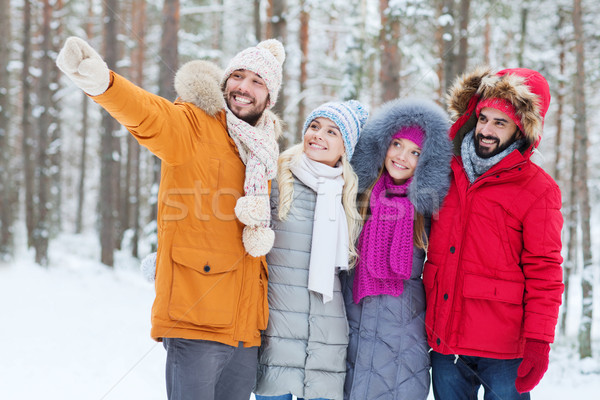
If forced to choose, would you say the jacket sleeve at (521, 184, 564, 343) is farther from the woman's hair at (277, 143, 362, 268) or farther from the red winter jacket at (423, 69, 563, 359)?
the woman's hair at (277, 143, 362, 268)

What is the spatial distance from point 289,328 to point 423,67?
8.84 m

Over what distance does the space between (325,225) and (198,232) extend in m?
0.82

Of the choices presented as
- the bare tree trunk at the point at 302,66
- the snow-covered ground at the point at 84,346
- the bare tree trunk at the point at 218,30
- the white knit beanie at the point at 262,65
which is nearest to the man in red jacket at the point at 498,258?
the white knit beanie at the point at 262,65

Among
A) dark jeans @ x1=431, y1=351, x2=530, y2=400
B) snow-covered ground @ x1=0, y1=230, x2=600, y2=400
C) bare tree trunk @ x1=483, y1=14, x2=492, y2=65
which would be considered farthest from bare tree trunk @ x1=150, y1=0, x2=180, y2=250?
bare tree trunk @ x1=483, y1=14, x2=492, y2=65

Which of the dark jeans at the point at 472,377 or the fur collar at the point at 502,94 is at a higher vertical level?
the fur collar at the point at 502,94

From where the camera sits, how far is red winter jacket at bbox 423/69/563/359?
2469mm

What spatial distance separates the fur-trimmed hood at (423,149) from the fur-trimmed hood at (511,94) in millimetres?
227

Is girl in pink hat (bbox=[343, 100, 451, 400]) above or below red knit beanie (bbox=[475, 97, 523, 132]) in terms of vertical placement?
below

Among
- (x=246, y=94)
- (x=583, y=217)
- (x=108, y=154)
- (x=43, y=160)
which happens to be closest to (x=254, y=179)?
(x=246, y=94)

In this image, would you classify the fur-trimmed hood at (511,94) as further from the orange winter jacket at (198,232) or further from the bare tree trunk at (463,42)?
the bare tree trunk at (463,42)

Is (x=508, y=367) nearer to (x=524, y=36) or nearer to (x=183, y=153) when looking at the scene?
(x=183, y=153)

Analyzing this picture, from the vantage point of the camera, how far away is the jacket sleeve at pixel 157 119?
1.89 m

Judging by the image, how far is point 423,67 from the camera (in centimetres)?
995

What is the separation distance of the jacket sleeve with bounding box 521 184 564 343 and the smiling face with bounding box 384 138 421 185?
774 millimetres
